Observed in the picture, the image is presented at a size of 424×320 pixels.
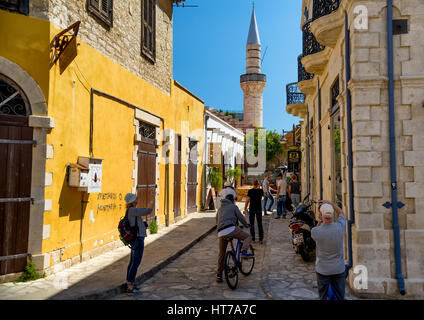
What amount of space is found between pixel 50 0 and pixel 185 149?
8.53 metres

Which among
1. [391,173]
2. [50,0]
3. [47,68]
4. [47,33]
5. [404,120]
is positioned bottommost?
[391,173]

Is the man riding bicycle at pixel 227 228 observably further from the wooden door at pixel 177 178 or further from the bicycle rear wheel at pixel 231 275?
the wooden door at pixel 177 178

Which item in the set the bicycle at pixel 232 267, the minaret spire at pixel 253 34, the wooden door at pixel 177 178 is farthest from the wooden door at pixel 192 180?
the minaret spire at pixel 253 34

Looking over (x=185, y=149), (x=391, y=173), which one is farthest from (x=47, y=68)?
(x=185, y=149)

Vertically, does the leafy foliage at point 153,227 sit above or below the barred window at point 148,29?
below

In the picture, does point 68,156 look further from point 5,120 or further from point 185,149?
point 185,149

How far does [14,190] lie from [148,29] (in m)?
6.68

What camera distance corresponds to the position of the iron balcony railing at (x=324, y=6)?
675cm

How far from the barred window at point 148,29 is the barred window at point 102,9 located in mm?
1841

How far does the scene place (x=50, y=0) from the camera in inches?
242

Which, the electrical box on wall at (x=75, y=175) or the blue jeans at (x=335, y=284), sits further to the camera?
the electrical box on wall at (x=75, y=175)

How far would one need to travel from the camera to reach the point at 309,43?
941 centimetres

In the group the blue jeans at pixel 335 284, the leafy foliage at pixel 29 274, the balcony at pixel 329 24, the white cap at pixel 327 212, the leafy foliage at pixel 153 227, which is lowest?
the leafy foliage at pixel 29 274

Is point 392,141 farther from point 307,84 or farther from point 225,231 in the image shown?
point 307,84
